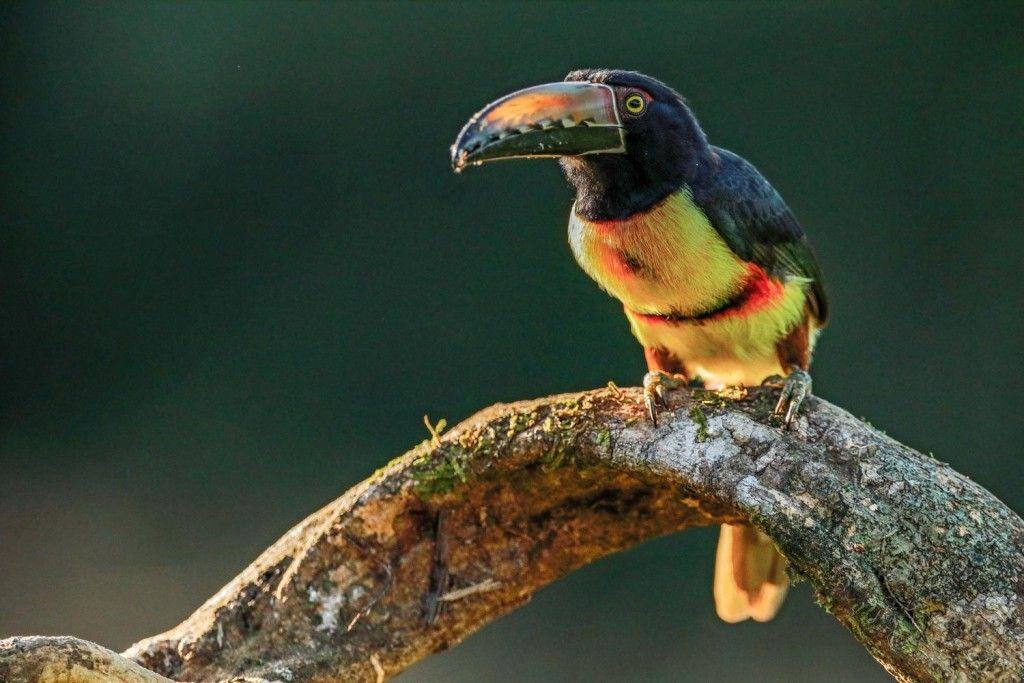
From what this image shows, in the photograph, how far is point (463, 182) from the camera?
4211 mm

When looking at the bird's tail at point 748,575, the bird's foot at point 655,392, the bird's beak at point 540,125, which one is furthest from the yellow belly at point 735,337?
the bird's beak at point 540,125

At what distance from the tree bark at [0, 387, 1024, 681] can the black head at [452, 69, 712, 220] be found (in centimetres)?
42

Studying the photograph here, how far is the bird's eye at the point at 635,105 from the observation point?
224cm

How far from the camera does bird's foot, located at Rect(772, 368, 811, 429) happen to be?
195 centimetres

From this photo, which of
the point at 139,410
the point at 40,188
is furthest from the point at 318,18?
the point at 139,410

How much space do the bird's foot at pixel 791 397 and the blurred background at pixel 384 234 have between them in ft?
6.76

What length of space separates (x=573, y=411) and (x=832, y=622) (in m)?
2.37

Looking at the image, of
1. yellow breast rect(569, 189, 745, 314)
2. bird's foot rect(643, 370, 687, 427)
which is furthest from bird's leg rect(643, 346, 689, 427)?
yellow breast rect(569, 189, 745, 314)

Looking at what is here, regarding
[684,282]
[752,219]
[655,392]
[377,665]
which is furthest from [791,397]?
[377,665]

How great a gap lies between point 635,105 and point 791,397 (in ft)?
2.03

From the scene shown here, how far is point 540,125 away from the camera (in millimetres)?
2158

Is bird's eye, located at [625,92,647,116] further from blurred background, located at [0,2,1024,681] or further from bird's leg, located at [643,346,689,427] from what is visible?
blurred background, located at [0,2,1024,681]

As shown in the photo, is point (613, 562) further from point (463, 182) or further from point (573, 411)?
point (573, 411)

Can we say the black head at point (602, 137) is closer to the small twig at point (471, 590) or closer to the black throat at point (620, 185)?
the black throat at point (620, 185)
